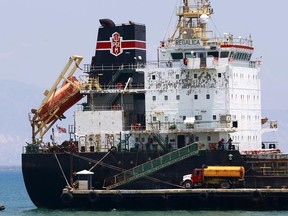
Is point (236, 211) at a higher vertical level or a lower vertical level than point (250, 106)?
lower

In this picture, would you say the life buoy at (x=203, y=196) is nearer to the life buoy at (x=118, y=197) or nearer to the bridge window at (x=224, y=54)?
the life buoy at (x=118, y=197)

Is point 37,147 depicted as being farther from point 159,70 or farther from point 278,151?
point 278,151

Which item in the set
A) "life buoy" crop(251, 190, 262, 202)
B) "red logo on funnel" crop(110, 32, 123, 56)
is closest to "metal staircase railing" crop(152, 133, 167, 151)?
"red logo on funnel" crop(110, 32, 123, 56)

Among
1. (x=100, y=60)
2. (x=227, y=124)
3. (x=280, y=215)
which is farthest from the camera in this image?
(x=100, y=60)

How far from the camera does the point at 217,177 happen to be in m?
57.1

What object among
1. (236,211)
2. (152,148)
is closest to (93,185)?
(152,148)

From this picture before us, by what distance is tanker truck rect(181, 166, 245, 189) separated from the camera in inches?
2240

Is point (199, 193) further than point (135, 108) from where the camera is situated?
No

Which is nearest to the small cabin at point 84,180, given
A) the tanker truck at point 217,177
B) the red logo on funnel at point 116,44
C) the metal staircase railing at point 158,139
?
the metal staircase railing at point 158,139

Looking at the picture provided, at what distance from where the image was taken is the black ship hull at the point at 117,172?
57219 millimetres

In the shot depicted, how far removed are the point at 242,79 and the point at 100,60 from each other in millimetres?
7319

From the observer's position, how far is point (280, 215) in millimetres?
55062

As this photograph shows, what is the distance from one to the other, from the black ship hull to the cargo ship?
0.05m

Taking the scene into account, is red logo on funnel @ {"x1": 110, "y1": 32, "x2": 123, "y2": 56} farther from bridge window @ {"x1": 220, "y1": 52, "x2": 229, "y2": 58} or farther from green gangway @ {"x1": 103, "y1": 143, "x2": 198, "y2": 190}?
green gangway @ {"x1": 103, "y1": 143, "x2": 198, "y2": 190}
